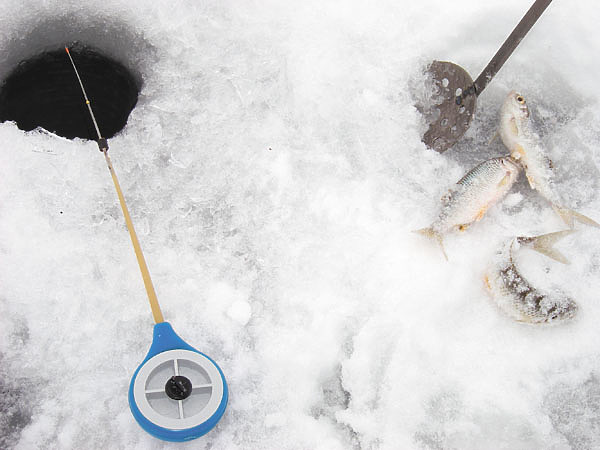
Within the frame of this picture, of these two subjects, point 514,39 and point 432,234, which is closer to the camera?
point 514,39

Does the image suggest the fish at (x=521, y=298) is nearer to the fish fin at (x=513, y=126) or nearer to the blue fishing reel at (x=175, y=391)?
the fish fin at (x=513, y=126)

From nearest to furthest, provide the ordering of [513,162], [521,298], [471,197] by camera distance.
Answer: [521,298] < [471,197] < [513,162]

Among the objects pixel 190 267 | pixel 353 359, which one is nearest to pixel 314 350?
pixel 353 359

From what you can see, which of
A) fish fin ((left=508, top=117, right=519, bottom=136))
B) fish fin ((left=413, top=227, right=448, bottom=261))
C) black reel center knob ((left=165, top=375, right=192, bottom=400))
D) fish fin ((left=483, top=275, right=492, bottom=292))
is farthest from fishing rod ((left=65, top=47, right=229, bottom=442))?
fish fin ((left=508, top=117, right=519, bottom=136))

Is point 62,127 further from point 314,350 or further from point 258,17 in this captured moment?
point 314,350

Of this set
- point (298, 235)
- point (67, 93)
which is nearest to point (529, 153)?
point (298, 235)

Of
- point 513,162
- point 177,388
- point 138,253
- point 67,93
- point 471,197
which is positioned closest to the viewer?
point 177,388

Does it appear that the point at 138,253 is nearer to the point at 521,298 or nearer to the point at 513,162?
the point at 521,298

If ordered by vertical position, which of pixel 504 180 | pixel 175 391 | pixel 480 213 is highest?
pixel 504 180
